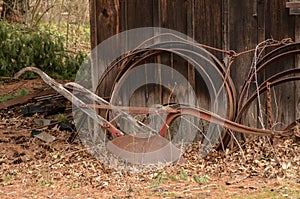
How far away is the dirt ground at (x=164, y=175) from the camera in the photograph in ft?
17.1

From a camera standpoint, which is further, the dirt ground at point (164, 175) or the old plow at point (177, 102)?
the old plow at point (177, 102)

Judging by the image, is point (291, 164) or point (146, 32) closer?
point (291, 164)

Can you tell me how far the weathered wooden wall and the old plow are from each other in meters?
0.08

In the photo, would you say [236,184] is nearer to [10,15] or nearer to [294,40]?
[294,40]

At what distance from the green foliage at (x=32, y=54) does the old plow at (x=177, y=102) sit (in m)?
3.94

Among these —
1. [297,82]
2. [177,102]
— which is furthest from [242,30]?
[177,102]

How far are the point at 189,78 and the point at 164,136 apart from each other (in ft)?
2.77

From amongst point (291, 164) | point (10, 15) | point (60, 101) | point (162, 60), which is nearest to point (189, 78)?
point (162, 60)

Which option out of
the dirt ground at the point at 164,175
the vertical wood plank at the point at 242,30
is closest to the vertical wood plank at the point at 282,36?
the vertical wood plank at the point at 242,30

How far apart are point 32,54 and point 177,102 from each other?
475 centimetres

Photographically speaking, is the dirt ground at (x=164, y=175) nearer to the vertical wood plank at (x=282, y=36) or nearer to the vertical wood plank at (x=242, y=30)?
the vertical wood plank at (x=282, y=36)

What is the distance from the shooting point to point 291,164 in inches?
222

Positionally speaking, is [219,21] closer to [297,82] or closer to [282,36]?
[282,36]

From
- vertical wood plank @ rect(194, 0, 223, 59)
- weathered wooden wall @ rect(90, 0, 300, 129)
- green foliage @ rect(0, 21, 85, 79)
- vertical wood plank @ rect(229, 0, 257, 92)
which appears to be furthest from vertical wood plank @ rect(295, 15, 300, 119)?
green foliage @ rect(0, 21, 85, 79)
